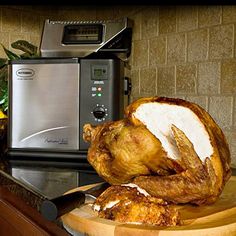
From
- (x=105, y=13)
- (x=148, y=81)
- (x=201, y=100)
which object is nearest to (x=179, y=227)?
(x=201, y=100)

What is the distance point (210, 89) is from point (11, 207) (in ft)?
2.36

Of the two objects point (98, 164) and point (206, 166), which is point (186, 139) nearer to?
point (206, 166)

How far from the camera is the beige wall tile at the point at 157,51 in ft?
4.61

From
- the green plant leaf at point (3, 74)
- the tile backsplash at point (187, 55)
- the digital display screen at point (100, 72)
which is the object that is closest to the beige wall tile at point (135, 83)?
the tile backsplash at point (187, 55)

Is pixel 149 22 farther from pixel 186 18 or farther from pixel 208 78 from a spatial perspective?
pixel 208 78

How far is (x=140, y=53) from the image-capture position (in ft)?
4.99

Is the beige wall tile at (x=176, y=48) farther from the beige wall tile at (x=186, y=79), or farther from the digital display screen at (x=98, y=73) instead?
the digital display screen at (x=98, y=73)

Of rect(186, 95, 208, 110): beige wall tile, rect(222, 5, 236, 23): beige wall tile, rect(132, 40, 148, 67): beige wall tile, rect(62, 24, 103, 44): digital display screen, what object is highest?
rect(222, 5, 236, 23): beige wall tile

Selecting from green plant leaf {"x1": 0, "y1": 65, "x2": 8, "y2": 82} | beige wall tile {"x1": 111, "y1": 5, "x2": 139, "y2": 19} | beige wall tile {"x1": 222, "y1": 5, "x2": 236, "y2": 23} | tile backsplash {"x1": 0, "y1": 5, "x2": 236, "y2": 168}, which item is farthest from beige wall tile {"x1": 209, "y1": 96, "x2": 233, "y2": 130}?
green plant leaf {"x1": 0, "y1": 65, "x2": 8, "y2": 82}

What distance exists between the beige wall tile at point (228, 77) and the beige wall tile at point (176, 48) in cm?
19

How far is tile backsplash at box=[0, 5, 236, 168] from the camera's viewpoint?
1.15 meters

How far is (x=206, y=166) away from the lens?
21.3 inches

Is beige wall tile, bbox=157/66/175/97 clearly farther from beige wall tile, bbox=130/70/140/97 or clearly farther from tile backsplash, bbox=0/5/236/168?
beige wall tile, bbox=130/70/140/97

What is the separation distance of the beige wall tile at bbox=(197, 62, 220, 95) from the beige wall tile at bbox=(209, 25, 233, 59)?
3cm
